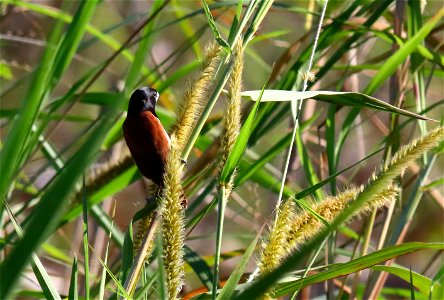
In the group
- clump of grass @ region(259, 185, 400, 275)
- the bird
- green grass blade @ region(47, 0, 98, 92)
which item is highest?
the bird

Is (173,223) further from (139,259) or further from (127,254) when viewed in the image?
(127,254)

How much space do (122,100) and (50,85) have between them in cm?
48

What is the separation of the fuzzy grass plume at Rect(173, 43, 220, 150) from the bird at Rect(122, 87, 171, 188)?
0.56m

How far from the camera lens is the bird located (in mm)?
1793

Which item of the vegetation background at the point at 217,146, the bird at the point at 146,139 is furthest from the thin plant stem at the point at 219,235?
the bird at the point at 146,139

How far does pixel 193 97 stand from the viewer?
118 cm

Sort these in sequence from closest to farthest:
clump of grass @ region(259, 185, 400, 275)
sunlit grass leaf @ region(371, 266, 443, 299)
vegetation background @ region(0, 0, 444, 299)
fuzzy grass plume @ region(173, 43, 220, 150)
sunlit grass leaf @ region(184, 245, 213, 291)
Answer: vegetation background @ region(0, 0, 444, 299) → clump of grass @ region(259, 185, 400, 275) → fuzzy grass plume @ region(173, 43, 220, 150) → sunlit grass leaf @ region(371, 266, 443, 299) → sunlit grass leaf @ region(184, 245, 213, 291)

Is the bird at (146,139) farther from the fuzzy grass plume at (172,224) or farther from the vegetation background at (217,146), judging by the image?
the fuzzy grass plume at (172,224)

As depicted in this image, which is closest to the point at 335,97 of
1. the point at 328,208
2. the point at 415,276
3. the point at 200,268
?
the point at 328,208

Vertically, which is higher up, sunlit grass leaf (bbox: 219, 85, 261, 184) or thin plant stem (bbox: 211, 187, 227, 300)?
sunlit grass leaf (bbox: 219, 85, 261, 184)

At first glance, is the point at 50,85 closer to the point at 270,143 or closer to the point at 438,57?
the point at 438,57

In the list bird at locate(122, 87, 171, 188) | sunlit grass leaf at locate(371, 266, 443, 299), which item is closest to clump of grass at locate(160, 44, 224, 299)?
sunlit grass leaf at locate(371, 266, 443, 299)

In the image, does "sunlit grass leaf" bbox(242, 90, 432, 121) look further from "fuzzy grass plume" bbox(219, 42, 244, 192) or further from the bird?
the bird

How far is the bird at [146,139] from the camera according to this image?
5.88 feet
